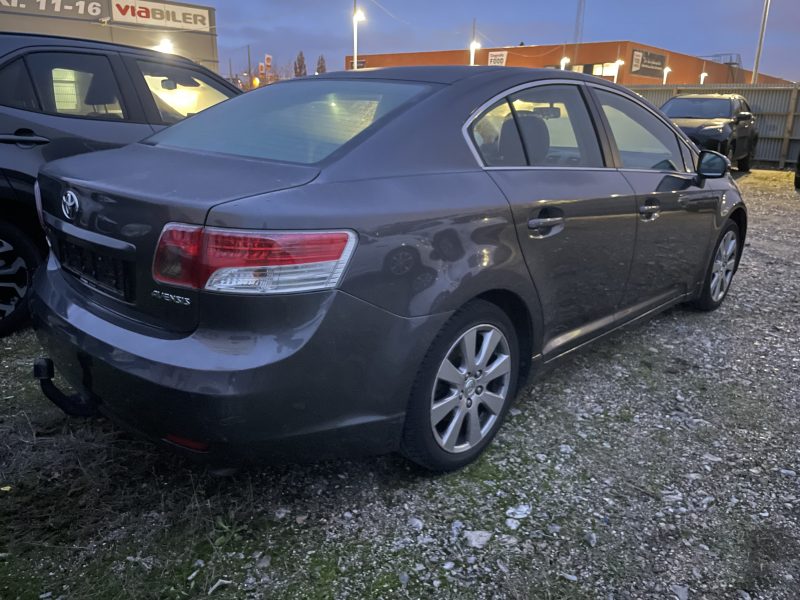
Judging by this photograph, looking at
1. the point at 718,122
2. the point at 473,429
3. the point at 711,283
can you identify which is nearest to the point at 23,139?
the point at 473,429

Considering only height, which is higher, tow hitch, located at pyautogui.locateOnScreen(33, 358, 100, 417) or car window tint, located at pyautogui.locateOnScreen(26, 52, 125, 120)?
car window tint, located at pyautogui.locateOnScreen(26, 52, 125, 120)

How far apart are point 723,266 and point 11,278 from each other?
4770 mm

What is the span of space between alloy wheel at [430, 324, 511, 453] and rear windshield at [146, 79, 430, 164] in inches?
35.8

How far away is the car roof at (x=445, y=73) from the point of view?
2.84m

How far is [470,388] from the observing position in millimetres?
2637

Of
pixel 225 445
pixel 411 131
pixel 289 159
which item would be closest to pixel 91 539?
pixel 225 445

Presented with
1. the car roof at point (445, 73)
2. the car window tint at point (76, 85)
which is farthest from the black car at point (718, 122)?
the car window tint at point (76, 85)

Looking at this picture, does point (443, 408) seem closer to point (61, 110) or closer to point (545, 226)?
point (545, 226)

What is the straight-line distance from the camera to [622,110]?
3676 millimetres

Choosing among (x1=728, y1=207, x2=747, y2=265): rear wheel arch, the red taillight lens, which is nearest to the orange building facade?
(x1=728, y1=207, x2=747, y2=265): rear wheel arch

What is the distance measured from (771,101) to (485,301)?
741 inches

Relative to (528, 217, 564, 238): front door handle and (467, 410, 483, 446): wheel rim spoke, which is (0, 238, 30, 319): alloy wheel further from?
(528, 217, 564, 238): front door handle

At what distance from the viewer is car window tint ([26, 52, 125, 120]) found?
12.8ft

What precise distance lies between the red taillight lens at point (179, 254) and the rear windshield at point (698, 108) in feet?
46.4
